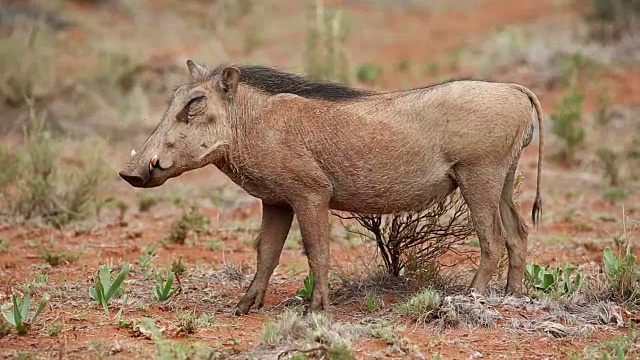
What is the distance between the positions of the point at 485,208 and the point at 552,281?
800mm

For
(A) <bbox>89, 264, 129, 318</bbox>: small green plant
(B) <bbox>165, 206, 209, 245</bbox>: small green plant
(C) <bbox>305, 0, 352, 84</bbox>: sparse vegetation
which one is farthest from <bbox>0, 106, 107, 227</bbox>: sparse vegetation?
(C) <bbox>305, 0, 352, 84</bbox>: sparse vegetation

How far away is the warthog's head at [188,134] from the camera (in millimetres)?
6254

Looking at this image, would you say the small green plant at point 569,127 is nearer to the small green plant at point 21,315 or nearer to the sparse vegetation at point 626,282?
the sparse vegetation at point 626,282

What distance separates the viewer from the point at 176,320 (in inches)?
241

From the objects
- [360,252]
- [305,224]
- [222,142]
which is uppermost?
[222,142]

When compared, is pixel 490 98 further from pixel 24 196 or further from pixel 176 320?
pixel 24 196

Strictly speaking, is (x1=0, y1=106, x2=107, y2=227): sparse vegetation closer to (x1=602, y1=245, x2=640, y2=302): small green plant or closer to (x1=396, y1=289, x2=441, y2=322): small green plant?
(x1=396, y1=289, x2=441, y2=322): small green plant

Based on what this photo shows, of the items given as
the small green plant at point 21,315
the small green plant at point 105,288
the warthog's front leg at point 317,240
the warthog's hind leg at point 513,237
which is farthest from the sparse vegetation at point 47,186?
the warthog's hind leg at point 513,237

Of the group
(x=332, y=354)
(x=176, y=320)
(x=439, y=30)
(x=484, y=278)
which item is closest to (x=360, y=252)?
(x=484, y=278)

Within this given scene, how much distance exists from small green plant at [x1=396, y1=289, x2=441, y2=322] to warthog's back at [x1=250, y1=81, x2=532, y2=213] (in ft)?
2.01

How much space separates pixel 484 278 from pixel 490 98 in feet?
3.69

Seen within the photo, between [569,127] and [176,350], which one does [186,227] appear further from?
[569,127]

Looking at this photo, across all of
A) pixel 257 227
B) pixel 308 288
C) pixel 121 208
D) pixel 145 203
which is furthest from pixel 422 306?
pixel 145 203

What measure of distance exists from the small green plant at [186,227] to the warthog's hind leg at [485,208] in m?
3.46
